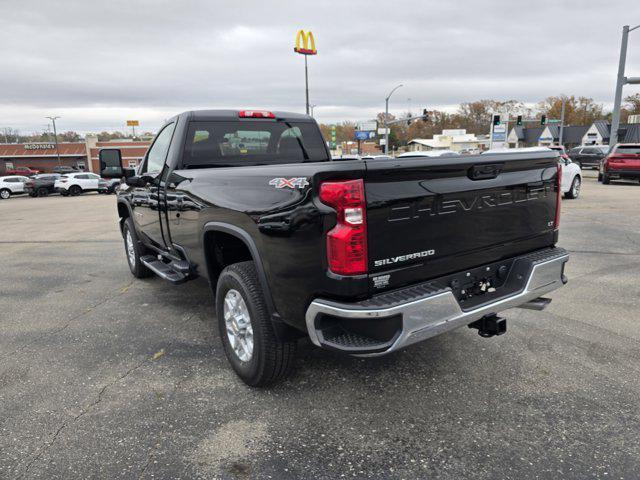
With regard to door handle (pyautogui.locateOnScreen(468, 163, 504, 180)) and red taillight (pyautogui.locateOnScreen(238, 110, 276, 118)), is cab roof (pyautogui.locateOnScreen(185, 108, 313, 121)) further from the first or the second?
door handle (pyautogui.locateOnScreen(468, 163, 504, 180))

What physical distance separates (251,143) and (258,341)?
2453 mm

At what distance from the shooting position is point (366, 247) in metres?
2.49

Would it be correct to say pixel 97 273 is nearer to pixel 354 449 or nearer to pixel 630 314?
pixel 354 449

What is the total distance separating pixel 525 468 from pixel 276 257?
1.76m

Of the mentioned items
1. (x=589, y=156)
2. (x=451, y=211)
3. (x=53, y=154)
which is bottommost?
(x=589, y=156)

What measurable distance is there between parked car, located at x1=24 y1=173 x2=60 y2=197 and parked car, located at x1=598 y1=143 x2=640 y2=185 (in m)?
32.2

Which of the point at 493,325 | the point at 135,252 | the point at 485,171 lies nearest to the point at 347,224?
the point at 485,171

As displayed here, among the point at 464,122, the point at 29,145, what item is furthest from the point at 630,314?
the point at 464,122

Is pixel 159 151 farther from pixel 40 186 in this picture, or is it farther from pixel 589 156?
pixel 589 156

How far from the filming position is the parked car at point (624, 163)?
735 inches

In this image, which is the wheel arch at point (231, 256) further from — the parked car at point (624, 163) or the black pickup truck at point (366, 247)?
the parked car at point (624, 163)

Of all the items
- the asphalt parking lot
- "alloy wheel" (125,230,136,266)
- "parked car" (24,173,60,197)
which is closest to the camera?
the asphalt parking lot

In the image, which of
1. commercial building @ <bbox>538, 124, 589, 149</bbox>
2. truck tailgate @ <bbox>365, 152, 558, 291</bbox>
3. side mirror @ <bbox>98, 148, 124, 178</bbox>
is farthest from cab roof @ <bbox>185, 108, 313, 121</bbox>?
commercial building @ <bbox>538, 124, 589, 149</bbox>

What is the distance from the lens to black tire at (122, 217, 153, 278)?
236 inches
